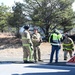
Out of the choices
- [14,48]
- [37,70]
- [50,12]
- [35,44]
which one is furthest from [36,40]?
[50,12]

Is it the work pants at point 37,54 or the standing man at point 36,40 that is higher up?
the standing man at point 36,40

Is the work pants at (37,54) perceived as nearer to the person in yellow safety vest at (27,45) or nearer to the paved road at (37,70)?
the person in yellow safety vest at (27,45)

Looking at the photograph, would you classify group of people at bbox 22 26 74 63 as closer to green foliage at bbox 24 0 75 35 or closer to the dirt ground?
the dirt ground

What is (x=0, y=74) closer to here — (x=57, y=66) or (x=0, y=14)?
(x=57, y=66)

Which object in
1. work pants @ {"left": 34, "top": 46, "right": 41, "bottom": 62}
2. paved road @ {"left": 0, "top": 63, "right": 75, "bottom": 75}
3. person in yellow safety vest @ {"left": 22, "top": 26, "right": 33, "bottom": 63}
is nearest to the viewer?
paved road @ {"left": 0, "top": 63, "right": 75, "bottom": 75}

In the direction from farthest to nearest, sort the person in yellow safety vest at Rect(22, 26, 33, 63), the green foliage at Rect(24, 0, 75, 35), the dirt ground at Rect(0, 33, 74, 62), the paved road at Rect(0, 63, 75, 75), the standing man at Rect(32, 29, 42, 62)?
the green foliage at Rect(24, 0, 75, 35) < the dirt ground at Rect(0, 33, 74, 62) < the standing man at Rect(32, 29, 42, 62) < the person in yellow safety vest at Rect(22, 26, 33, 63) < the paved road at Rect(0, 63, 75, 75)

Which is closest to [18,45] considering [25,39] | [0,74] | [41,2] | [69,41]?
[41,2]

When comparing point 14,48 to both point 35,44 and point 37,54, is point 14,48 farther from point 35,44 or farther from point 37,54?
point 35,44

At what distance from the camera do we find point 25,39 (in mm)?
11695

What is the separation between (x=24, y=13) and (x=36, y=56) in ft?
51.2

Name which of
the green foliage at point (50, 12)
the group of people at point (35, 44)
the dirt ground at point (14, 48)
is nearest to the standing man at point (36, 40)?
the group of people at point (35, 44)

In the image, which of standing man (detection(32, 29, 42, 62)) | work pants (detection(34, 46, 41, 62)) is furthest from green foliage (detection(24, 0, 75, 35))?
standing man (detection(32, 29, 42, 62))

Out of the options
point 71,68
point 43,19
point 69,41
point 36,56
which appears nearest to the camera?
point 71,68

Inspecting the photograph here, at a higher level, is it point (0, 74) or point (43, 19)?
point (43, 19)
